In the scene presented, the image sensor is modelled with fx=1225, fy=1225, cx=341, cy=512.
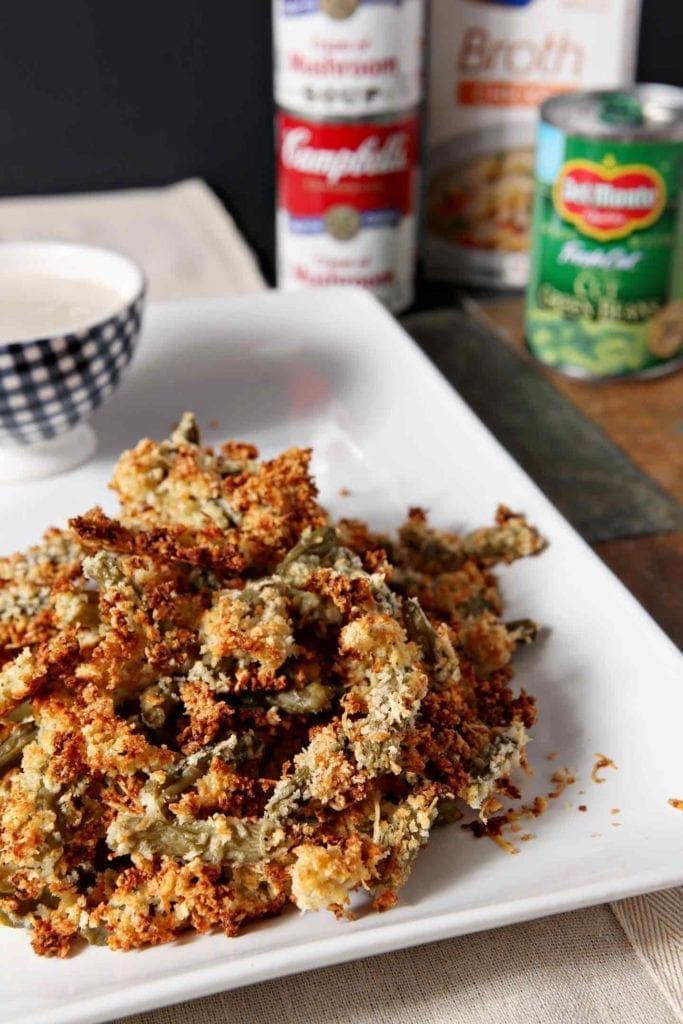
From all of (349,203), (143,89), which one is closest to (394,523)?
(349,203)

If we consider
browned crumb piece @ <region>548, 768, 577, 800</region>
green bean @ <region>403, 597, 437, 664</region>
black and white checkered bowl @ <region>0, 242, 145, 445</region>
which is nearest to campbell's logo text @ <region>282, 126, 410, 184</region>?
black and white checkered bowl @ <region>0, 242, 145, 445</region>

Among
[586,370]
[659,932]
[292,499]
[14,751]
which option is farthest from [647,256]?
[14,751]

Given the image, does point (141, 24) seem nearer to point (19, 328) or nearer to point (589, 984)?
point (19, 328)

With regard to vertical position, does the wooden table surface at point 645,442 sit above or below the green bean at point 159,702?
below

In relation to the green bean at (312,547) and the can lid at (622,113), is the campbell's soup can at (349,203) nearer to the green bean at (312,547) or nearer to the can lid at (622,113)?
the can lid at (622,113)

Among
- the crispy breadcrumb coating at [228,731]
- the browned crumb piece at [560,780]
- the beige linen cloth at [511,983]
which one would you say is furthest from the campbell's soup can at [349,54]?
the beige linen cloth at [511,983]

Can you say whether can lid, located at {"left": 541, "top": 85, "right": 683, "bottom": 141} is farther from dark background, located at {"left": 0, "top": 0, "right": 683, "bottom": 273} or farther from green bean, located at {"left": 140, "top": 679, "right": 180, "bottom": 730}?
green bean, located at {"left": 140, "top": 679, "right": 180, "bottom": 730}
